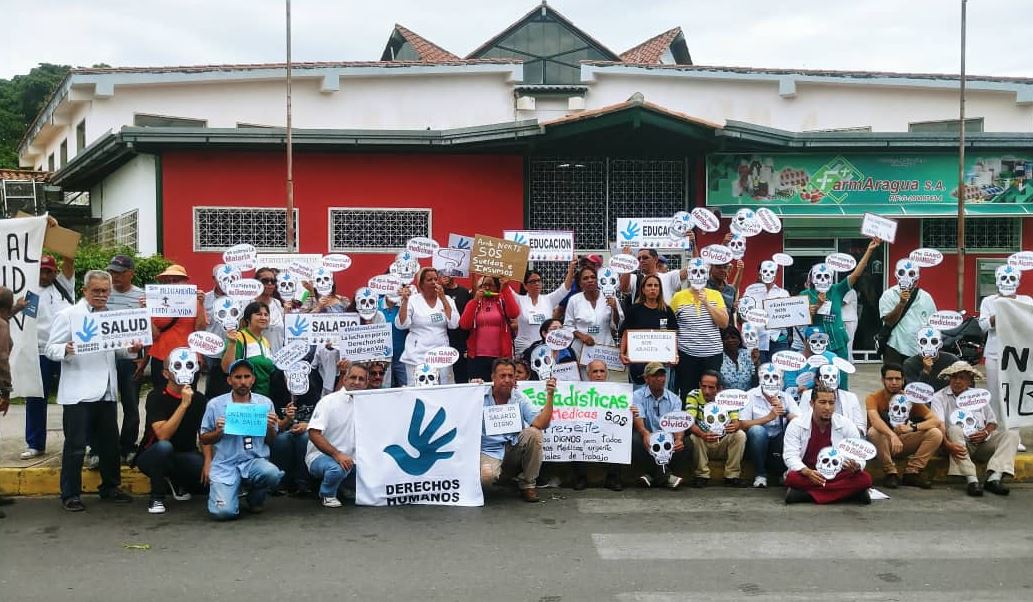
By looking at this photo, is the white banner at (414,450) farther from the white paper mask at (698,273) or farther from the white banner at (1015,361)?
the white banner at (1015,361)

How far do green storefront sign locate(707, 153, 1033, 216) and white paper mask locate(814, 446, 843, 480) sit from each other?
8.64 m

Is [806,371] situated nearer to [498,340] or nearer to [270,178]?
[498,340]

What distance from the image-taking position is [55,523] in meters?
7.18

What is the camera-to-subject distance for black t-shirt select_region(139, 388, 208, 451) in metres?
7.61

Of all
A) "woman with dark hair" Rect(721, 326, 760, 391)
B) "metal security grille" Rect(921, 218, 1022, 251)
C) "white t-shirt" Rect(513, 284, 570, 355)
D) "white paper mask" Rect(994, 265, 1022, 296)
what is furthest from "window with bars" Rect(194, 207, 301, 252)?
"metal security grille" Rect(921, 218, 1022, 251)

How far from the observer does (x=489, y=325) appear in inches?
362

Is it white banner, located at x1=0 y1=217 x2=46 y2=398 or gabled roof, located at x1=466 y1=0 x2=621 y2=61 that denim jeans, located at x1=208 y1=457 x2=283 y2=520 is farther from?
gabled roof, located at x1=466 y1=0 x2=621 y2=61

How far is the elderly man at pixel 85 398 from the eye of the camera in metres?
7.50

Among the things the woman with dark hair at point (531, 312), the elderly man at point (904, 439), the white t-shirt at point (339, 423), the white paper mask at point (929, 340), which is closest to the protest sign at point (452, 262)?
the woman with dark hair at point (531, 312)

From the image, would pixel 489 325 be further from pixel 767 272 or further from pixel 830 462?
pixel 830 462

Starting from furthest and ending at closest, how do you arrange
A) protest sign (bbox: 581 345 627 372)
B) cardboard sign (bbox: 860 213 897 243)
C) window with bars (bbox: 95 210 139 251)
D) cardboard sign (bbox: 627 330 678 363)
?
window with bars (bbox: 95 210 139 251)
cardboard sign (bbox: 860 213 897 243)
protest sign (bbox: 581 345 627 372)
cardboard sign (bbox: 627 330 678 363)

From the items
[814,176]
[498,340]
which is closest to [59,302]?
[498,340]

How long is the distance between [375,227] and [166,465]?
8.56 meters

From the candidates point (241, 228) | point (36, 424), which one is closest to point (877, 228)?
point (36, 424)
